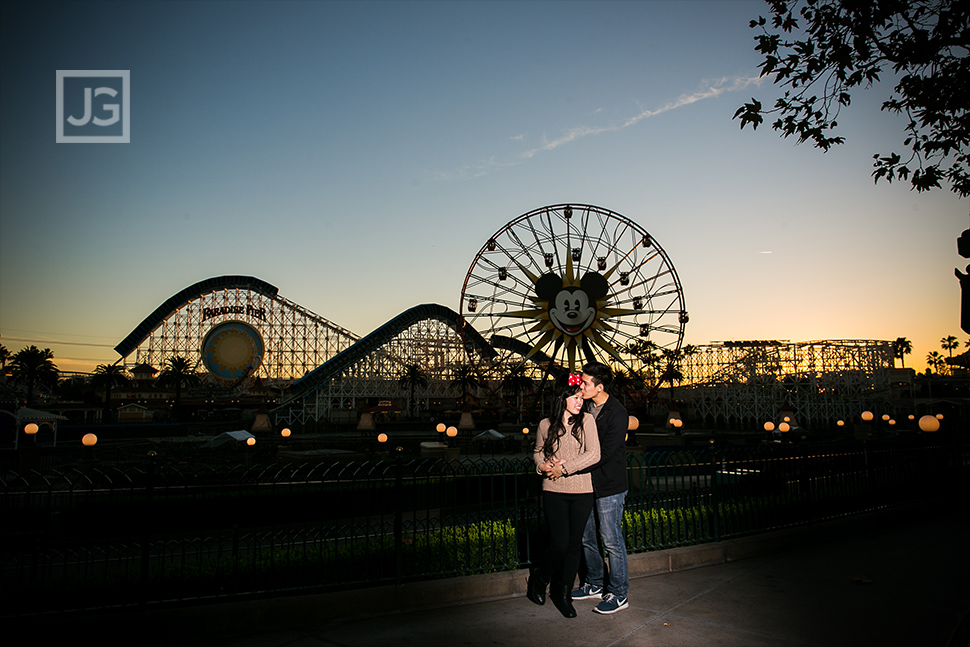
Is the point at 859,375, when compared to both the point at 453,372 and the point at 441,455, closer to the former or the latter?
the point at 453,372

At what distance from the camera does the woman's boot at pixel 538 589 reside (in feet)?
17.7

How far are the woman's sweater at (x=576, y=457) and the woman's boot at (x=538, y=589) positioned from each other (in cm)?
87

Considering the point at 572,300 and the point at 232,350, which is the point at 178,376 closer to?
the point at 232,350

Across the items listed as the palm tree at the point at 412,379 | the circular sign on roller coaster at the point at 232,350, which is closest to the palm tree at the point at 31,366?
the circular sign on roller coaster at the point at 232,350

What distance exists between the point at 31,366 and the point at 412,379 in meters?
37.7

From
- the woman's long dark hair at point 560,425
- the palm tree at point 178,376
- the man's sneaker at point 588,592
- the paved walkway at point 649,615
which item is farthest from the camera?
the palm tree at point 178,376

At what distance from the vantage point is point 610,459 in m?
5.42

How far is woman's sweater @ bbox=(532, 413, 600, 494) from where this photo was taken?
5.05 m

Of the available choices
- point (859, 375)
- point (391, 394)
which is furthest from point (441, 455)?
point (859, 375)

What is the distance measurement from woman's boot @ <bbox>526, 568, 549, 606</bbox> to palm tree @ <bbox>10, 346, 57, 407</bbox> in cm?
7021

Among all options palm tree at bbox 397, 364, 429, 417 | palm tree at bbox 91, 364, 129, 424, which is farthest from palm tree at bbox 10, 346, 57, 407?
palm tree at bbox 397, 364, 429, 417

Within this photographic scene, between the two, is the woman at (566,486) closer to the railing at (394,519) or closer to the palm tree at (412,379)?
the railing at (394,519)

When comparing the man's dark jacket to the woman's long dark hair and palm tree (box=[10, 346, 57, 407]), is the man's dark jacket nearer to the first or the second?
the woman's long dark hair

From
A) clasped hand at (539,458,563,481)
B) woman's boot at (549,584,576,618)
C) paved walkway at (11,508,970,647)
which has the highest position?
clasped hand at (539,458,563,481)
